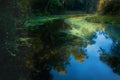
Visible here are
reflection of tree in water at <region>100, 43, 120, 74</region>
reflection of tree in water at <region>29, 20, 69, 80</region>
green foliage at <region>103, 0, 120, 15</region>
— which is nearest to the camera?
reflection of tree in water at <region>29, 20, 69, 80</region>

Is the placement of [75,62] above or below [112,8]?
above

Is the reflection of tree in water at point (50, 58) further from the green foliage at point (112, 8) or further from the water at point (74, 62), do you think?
the green foliage at point (112, 8)

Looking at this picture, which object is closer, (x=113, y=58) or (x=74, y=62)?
(x=74, y=62)

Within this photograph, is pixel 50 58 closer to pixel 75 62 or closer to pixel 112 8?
pixel 75 62

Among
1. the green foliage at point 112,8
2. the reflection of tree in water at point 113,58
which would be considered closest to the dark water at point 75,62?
the reflection of tree in water at point 113,58

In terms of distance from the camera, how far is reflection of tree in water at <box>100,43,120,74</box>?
12.0m

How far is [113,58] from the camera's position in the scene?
13.6m

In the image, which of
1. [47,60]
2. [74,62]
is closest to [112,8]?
[74,62]

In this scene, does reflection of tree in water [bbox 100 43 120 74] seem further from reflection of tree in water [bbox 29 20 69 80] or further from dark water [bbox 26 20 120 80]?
reflection of tree in water [bbox 29 20 69 80]

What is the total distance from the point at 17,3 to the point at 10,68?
248cm

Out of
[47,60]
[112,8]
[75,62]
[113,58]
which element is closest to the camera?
[47,60]

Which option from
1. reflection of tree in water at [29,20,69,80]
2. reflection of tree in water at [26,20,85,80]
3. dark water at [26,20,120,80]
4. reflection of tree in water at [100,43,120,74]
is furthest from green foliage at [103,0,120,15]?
reflection of tree in water at [29,20,69,80]

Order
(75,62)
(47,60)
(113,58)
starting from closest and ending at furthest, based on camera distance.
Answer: (47,60)
(75,62)
(113,58)

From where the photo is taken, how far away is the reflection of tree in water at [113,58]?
12.0m
